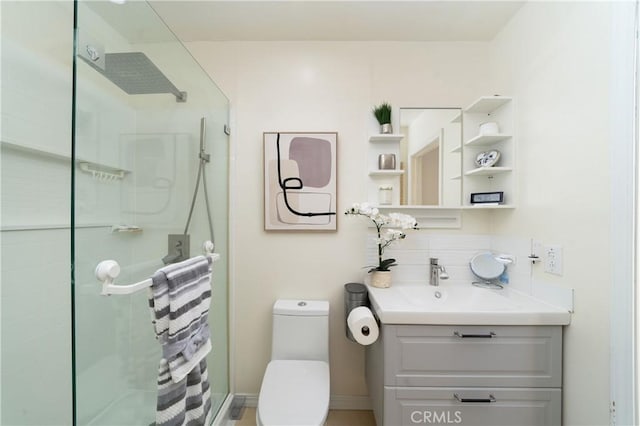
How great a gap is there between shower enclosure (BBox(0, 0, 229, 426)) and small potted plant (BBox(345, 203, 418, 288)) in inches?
38.9

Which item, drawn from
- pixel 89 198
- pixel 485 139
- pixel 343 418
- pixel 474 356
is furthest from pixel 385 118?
pixel 343 418

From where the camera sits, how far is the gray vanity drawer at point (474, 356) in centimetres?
113

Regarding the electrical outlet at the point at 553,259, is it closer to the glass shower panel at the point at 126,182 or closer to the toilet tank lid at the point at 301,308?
the toilet tank lid at the point at 301,308

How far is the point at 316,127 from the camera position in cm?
171

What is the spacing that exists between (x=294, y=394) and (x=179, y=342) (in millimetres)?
607

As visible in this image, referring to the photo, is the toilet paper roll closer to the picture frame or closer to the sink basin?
the sink basin

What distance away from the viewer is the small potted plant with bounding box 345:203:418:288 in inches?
61.0

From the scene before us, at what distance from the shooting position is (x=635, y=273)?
877mm

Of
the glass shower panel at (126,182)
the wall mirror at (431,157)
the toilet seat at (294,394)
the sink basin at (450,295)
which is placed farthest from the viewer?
the wall mirror at (431,157)

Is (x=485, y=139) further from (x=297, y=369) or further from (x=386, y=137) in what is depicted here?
(x=297, y=369)

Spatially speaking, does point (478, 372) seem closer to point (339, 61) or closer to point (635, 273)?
point (635, 273)

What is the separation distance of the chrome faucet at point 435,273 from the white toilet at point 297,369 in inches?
27.0

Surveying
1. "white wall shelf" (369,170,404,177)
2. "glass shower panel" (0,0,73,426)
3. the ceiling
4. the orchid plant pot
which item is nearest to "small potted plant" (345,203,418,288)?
the orchid plant pot

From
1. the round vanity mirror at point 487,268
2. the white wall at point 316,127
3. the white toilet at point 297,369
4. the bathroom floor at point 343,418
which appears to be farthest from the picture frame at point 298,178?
the bathroom floor at point 343,418
